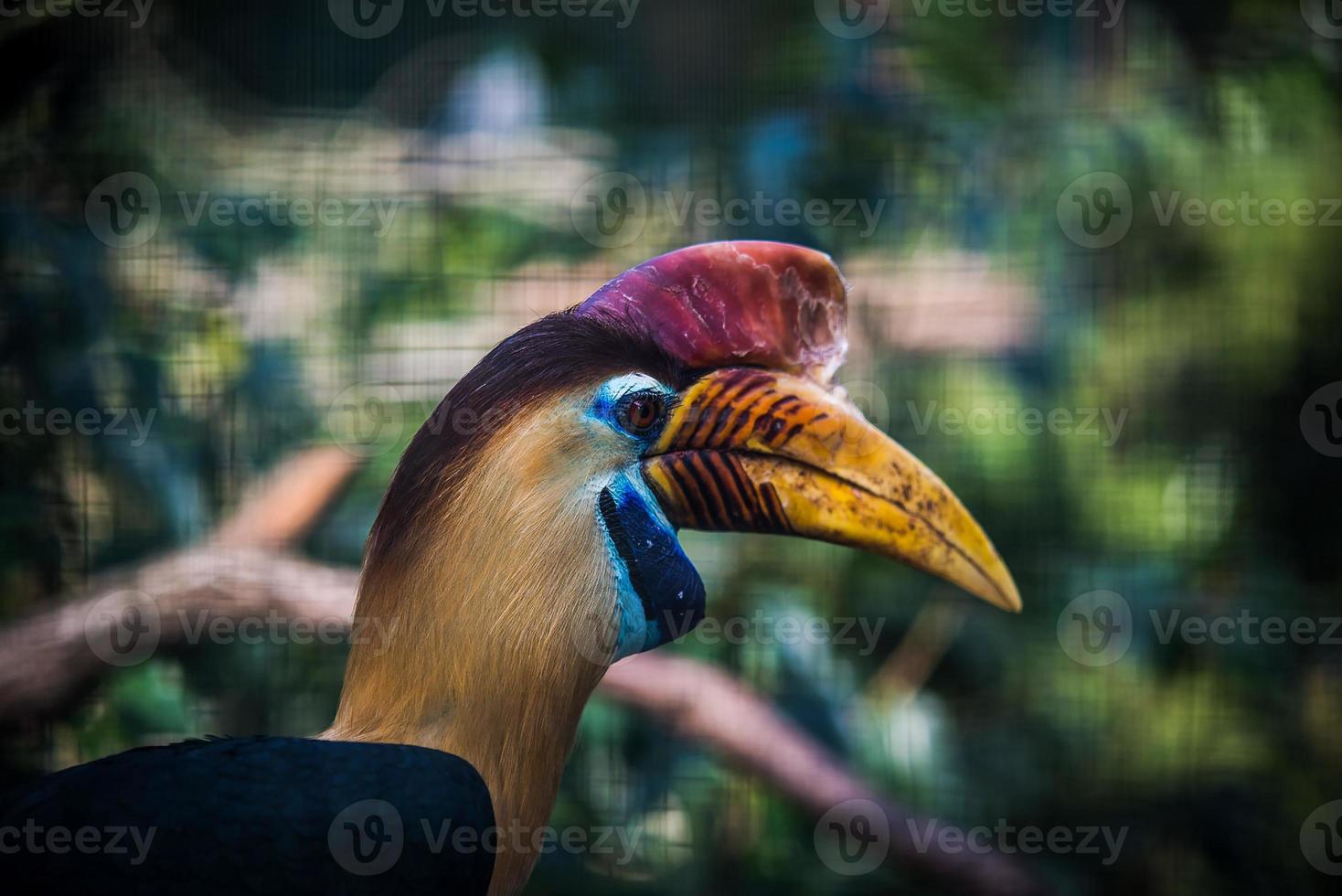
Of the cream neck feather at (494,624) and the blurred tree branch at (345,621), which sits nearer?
the cream neck feather at (494,624)

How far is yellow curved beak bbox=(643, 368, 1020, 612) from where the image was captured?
123cm

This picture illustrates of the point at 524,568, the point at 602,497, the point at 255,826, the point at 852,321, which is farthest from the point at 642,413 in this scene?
the point at 852,321

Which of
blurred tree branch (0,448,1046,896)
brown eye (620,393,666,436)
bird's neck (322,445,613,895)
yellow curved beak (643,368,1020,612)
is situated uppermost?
brown eye (620,393,666,436)

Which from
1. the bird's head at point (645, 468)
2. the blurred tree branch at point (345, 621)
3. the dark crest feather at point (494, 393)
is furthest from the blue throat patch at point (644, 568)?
the blurred tree branch at point (345, 621)

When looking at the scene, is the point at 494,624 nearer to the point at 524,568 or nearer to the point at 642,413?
the point at 524,568

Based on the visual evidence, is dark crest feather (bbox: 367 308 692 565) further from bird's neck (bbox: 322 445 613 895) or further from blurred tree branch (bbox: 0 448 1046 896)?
blurred tree branch (bbox: 0 448 1046 896)

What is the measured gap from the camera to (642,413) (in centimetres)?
122

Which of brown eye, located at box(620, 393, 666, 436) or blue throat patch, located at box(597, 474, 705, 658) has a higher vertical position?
brown eye, located at box(620, 393, 666, 436)

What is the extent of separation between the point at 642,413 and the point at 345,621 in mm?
883

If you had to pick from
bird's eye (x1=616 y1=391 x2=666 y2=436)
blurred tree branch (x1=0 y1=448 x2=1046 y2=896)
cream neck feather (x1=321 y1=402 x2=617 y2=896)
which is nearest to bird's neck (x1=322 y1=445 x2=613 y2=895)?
cream neck feather (x1=321 y1=402 x2=617 y2=896)

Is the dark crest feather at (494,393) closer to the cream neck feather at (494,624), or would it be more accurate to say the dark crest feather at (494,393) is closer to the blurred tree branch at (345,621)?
the cream neck feather at (494,624)

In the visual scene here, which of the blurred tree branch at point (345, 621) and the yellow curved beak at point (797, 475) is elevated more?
the yellow curved beak at point (797, 475)

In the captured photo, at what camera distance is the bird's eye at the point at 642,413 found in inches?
47.7

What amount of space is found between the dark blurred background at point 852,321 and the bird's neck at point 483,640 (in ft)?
2.62
